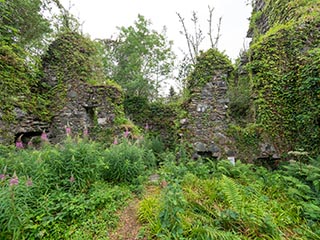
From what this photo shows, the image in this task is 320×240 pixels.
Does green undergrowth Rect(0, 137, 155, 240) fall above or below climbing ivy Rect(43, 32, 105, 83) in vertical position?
below

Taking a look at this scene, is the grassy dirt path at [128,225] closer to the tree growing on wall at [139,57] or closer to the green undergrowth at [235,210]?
the green undergrowth at [235,210]

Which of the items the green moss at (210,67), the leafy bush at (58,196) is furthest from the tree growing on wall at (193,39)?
the leafy bush at (58,196)

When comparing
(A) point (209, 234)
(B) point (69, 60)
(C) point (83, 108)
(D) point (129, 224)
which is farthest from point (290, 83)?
(B) point (69, 60)

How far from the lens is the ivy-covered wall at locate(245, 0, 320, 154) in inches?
173

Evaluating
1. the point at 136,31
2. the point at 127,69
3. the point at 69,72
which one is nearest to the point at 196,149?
the point at 69,72

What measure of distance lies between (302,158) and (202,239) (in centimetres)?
384

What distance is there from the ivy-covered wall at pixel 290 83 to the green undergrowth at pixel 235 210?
4.53ft

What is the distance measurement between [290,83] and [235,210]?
4.12m

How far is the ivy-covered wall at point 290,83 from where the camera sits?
4.41 m

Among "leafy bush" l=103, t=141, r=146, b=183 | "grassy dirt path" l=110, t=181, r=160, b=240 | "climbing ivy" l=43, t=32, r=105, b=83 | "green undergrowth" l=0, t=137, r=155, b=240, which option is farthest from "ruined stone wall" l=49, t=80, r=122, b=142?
"grassy dirt path" l=110, t=181, r=160, b=240

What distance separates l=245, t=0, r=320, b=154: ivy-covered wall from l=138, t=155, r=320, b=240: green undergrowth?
1.38 meters

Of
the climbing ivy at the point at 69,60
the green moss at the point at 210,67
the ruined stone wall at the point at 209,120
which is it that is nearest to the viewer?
the ruined stone wall at the point at 209,120

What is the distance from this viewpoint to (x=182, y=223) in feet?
7.47

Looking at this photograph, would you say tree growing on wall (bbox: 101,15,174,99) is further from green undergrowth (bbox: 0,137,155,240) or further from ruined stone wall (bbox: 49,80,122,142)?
green undergrowth (bbox: 0,137,155,240)
